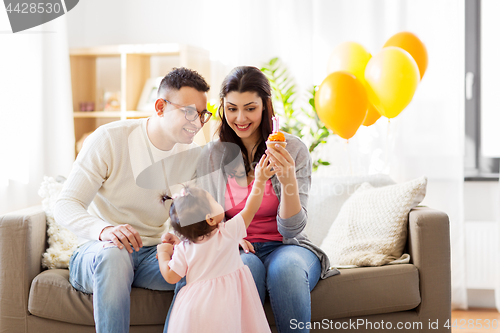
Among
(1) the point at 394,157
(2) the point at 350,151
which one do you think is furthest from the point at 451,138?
(2) the point at 350,151

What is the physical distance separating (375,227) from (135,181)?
0.94 meters

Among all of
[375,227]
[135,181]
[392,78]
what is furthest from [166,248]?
[392,78]

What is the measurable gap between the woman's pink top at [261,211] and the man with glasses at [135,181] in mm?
177

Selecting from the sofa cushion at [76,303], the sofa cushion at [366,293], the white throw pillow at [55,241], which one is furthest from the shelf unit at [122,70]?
the sofa cushion at [366,293]

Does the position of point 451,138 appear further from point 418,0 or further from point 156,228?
point 156,228

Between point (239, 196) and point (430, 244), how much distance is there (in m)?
0.72

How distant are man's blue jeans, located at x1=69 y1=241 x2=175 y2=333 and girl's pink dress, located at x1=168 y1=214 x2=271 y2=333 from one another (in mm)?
155

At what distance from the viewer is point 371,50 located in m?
2.59

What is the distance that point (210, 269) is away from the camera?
4.29 ft

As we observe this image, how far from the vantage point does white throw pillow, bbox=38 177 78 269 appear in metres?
1.65

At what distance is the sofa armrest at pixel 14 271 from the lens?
1.56 meters

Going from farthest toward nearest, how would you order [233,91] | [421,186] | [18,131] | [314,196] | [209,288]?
[18,131], [314,196], [421,186], [233,91], [209,288]

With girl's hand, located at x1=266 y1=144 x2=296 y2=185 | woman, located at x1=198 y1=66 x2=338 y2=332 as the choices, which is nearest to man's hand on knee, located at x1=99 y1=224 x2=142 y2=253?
woman, located at x1=198 y1=66 x2=338 y2=332

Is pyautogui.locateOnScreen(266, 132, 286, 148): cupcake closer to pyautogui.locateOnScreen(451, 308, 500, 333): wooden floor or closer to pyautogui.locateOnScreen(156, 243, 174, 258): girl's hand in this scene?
pyautogui.locateOnScreen(156, 243, 174, 258): girl's hand
